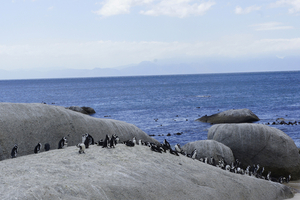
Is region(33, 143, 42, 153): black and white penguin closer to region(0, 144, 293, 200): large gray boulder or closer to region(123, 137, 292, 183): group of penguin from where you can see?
region(0, 144, 293, 200): large gray boulder

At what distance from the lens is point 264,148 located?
22.4 metres

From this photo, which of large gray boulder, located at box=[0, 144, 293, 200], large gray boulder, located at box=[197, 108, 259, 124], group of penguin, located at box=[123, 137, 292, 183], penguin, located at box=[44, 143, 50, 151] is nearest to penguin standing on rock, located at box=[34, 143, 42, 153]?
penguin, located at box=[44, 143, 50, 151]

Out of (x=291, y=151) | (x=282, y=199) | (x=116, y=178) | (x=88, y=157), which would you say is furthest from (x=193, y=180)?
(x=291, y=151)

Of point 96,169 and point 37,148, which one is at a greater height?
point 96,169

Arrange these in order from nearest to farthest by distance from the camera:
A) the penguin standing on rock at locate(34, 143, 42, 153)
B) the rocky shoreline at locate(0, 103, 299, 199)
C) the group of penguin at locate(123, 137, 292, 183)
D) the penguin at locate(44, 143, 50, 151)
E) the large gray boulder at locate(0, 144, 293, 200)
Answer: the large gray boulder at locate(0, 144, 293, 200)
the rocky shoreline at locate(0, 103, 299, 199)
the penguin standing on rock at locate(34, 143, 42, 153)
the penguin at locate(44, 143, 50, 151)
the group of penguin at locate(123, 137, 292, 183)

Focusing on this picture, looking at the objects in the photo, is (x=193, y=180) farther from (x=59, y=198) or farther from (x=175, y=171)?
Answer: (x=59, y=198)

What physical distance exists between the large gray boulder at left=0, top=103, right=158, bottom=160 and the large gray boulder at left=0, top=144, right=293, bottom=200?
12.5ft

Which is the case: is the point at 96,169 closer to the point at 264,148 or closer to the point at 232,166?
the point at 232,166

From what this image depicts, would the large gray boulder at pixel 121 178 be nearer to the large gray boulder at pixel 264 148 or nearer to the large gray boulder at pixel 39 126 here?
the large gray boulder at pixel 39 126

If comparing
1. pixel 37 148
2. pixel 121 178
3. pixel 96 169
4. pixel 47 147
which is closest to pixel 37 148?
pixel 37 148

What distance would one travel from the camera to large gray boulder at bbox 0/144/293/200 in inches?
385

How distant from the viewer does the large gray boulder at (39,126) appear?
53.6 feet

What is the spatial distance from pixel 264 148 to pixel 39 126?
15230 mm

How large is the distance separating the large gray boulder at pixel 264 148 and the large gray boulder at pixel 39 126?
A: 354 inches
